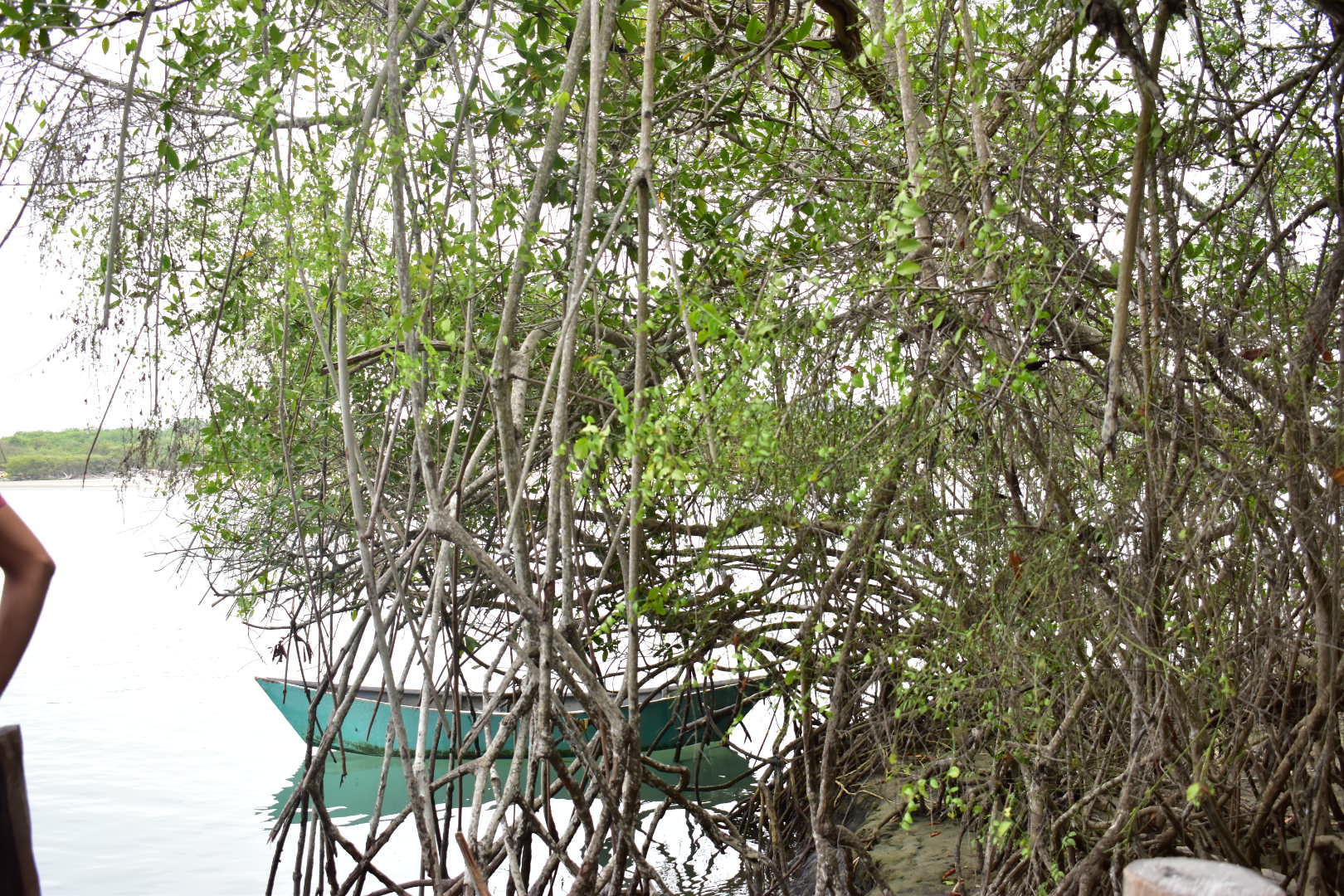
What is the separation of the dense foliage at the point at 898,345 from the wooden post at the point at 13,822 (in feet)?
3.00

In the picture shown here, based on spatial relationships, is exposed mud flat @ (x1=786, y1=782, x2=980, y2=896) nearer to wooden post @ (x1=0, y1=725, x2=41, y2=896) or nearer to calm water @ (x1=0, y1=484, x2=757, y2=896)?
calm water @ (x1=0, y1=484, x2=757, y2=896)

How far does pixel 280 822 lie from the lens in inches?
141

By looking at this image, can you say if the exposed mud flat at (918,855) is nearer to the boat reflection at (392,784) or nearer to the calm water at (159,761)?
the calm water at (159,761)

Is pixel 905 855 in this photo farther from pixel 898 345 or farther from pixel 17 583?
pixel 17 583

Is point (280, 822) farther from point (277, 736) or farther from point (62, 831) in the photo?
point (277, 736)

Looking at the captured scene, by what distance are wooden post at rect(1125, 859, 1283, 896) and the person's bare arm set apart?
1337 millimetres

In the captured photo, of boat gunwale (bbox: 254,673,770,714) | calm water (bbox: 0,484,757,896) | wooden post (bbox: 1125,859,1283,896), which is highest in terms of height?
wooden post (bbox: 1125,859,1283,896)

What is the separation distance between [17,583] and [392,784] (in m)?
6.15

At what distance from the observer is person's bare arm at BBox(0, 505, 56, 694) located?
1.18 meters

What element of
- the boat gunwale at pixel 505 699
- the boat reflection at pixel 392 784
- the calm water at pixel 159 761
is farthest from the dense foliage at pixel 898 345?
the boat reflection at pixel 392 784

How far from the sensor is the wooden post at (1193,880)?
4.48 ft

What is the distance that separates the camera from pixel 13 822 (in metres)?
1.09

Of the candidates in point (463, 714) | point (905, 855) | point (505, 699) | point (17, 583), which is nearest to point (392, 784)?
point (463, 714)

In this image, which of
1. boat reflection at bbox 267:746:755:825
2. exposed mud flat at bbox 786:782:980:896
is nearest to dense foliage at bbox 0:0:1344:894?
exposed mud flat at bbox 786:782:980:896
